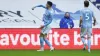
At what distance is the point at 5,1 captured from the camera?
28.2 meters

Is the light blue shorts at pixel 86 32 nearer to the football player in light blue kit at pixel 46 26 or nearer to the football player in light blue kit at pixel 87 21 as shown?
the football player in light blue kit at pixel 87 21

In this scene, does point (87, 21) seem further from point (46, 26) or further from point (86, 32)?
point (46, 26)

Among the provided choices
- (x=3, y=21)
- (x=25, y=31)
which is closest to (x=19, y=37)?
(x=25, y=31)

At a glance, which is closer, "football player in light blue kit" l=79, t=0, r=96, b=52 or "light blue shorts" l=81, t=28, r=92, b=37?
"football player in light blue kit" l=79, t=0, r=96, b=52

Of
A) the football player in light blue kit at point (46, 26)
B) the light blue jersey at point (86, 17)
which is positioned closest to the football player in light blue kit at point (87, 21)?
the light blue jersey at point (86, 17)

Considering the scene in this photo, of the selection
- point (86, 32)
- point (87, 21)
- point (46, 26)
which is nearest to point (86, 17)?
point (87, 21)

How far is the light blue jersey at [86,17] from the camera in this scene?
1913 cm

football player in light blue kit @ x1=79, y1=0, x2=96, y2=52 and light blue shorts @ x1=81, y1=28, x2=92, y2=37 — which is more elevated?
football player in light blue kit @ x1=79, y1=0, x2=96, y2=52

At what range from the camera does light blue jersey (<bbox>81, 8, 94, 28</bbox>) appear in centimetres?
1913

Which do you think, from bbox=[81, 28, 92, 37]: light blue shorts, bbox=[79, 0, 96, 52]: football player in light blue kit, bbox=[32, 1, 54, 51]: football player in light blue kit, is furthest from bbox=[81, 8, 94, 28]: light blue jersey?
bbox=[32, 1, 54, 51]: football player in light blue kit

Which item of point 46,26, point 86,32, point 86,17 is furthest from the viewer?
point 86,32

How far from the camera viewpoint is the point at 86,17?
755 inches

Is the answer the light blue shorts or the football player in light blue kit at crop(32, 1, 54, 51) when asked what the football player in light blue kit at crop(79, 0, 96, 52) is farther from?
the football player in light blue kit at crop(32, 1, 54, 51)

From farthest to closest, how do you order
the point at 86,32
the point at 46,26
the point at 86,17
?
the point at 86,32, the point at 46,26, the point at 86,17
